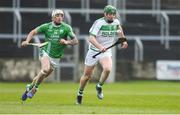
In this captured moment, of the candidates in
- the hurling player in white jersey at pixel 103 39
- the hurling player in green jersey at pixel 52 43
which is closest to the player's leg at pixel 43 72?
the hurling player in green jersey at pixel 52 43

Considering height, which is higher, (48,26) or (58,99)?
(48,26)

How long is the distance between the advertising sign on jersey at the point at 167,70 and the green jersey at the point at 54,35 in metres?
19.0

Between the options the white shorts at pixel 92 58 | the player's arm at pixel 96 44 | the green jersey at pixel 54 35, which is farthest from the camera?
the white shorts at pixel 92 58

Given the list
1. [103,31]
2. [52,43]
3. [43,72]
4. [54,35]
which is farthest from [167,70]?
[43,72]

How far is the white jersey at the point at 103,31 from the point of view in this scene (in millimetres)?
20781

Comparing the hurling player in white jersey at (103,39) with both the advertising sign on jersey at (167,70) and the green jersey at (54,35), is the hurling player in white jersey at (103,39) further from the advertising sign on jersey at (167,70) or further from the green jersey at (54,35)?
the advertising sign on jersey at (167,70)

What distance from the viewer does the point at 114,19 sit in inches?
824

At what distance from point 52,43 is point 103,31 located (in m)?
1.36

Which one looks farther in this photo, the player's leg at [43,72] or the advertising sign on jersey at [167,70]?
the advertising sign on jersey at [167,70]

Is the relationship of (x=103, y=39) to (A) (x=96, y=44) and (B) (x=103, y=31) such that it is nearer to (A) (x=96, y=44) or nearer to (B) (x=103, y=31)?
(B) (x=103, y=31)

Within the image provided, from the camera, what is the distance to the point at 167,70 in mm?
39656

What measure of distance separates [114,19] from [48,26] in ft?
5.59

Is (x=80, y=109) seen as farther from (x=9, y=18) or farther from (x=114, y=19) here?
(x=9, y=18)

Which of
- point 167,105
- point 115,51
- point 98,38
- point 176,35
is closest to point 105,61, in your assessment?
point 98,38
